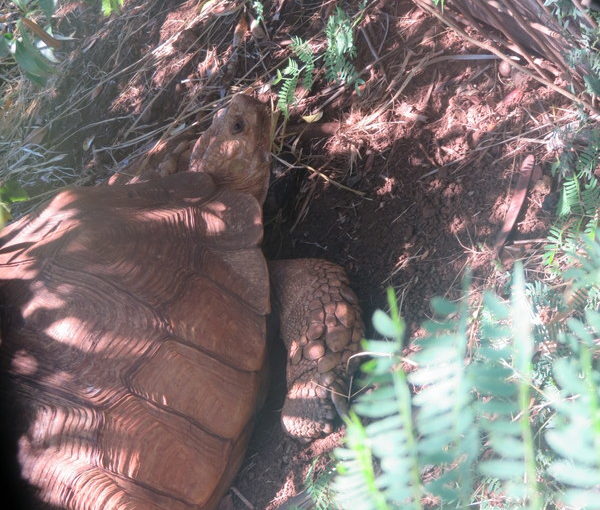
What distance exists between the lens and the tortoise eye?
295cm

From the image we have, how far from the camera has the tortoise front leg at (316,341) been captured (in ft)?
8.14

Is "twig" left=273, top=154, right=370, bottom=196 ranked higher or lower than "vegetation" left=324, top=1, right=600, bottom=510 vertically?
lower

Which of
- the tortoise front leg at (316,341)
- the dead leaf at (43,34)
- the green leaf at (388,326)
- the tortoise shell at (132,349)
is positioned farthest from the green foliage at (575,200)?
the dead leaf at (43,34)

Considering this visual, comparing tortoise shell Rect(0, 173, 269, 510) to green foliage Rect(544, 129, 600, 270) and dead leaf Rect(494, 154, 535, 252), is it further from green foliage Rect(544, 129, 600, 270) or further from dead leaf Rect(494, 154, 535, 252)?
green foliage Rect(544, 129, 600, 270)

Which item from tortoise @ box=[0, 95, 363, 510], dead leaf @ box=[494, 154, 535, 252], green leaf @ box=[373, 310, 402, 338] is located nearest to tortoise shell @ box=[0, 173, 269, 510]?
tortoise @ box=[0, 95, 363, 510]

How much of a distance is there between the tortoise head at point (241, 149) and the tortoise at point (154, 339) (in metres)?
0.02

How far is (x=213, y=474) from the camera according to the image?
2312mm

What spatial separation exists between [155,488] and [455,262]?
1.44 metres

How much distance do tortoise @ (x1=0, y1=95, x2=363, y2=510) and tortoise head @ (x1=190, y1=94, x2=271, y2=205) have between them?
18 millimetres

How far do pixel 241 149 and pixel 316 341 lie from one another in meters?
1.04

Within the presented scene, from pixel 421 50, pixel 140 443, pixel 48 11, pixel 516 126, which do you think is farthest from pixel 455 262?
pixel 48 11

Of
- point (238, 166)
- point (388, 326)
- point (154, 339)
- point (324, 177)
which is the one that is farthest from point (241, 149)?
point (388, 326)

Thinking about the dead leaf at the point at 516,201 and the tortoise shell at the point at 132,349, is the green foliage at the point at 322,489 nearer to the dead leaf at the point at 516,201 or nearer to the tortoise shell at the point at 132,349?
the tortoise shell at the point at 132,349

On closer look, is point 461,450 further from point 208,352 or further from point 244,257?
point 244,257
